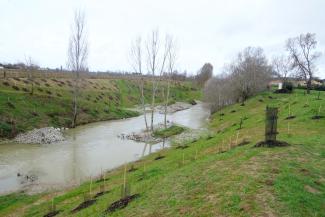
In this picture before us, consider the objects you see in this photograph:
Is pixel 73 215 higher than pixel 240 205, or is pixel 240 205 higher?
pixel 240 205

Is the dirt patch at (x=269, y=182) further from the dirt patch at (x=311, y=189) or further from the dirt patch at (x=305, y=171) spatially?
the dirt patch at (x=305, y=171)

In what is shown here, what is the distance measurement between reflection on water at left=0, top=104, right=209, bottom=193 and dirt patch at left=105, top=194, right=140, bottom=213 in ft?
31.7

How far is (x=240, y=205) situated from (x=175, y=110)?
Result: 62.2 m

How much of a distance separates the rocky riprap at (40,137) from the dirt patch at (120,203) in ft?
75.1

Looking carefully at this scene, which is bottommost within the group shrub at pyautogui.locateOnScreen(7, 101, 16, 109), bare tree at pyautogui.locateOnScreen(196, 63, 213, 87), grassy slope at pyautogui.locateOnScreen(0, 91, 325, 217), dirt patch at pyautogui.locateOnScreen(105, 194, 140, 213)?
dirt patch at pyautogui.locateOnScreen(105, 194, 140, 213)

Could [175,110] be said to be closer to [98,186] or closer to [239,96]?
[239,96]

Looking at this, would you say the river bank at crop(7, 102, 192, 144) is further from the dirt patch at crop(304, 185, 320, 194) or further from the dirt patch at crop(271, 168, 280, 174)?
the dirt patch at crop(304, 185, 320, 194)

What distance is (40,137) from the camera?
32812 mm

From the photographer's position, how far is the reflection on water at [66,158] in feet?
67.9

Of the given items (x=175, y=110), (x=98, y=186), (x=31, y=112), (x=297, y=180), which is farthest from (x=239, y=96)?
(x=297, y=180)

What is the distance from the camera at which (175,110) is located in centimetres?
7075

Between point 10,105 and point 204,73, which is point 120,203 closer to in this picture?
point 10,105

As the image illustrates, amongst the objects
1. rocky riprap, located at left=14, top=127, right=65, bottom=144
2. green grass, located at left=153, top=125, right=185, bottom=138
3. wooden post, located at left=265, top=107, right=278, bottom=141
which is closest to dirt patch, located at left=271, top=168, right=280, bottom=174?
wooden post, located at left=265, top=107, right=278, bottom=141

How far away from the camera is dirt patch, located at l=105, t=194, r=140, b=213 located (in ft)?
36.3
